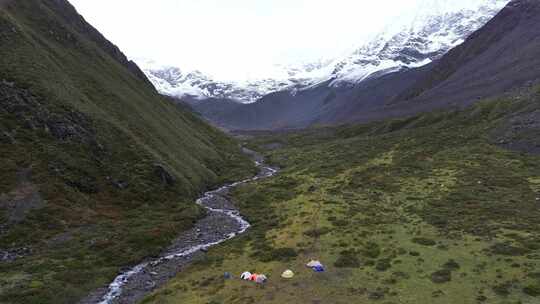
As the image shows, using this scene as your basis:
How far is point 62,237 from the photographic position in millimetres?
48625

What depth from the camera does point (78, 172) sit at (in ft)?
203

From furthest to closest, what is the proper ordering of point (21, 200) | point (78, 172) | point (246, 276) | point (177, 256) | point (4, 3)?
point (4, 3)
point (78, 172)
point (21, 200)
point (177, 256)
point (246, 276)

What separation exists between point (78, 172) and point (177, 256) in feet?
82.8

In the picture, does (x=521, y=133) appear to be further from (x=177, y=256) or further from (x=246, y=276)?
(x=177, y=256)

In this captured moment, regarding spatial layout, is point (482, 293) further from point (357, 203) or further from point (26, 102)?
point (26, 102)

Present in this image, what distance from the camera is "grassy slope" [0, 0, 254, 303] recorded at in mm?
42406

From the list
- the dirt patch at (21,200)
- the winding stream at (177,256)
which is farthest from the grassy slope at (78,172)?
the winding stream at (177,256)

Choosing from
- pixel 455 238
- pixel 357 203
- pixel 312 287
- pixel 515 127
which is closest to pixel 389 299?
pixel 312 287

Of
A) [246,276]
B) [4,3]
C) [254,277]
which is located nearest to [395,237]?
[254,277]

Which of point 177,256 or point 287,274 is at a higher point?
point 287,274

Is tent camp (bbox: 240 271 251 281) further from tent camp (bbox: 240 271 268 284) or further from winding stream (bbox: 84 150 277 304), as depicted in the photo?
winding stream (bbox: 84 150 277 304)

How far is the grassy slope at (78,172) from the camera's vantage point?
42.4 metres

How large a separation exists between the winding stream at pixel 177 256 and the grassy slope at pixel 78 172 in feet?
4.94

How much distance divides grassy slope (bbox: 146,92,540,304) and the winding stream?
244cm
